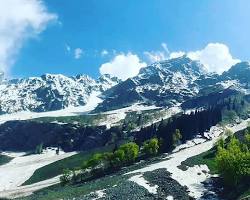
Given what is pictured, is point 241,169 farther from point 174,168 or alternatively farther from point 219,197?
point 174,168

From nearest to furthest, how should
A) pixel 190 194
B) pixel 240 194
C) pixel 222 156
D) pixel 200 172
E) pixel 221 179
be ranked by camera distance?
pixel 240 194 < pixel 190 194 < pixel 222 156 < pixel 221 179 < pixel 200 172

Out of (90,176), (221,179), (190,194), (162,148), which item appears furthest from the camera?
(162,148)

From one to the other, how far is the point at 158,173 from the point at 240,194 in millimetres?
29213

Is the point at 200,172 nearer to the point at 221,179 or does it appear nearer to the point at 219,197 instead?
the point at 221,179

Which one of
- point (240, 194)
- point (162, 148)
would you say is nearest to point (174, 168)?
point (240, 194)

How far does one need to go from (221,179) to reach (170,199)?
2564 centimetres

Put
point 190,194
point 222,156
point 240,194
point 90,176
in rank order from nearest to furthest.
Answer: point 240,194
point 190,194
point 222,156
point 90,176

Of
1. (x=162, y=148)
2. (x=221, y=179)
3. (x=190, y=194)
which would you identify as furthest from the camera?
(x=162, y=148)

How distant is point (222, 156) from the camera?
110m

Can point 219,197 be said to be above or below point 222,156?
below

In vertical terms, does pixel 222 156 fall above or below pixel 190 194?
above

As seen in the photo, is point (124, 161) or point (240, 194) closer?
point (240, 194)

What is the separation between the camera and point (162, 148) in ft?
650

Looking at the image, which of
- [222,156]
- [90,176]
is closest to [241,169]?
[222,156]
